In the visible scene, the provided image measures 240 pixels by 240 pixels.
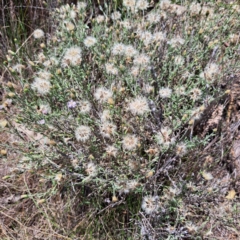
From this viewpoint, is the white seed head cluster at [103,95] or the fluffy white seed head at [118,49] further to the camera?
the fluffy white seed head at [118,49]

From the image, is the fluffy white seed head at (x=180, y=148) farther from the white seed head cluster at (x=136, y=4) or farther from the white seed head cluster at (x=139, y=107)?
the white seed head cluster at (x=136, y=4)

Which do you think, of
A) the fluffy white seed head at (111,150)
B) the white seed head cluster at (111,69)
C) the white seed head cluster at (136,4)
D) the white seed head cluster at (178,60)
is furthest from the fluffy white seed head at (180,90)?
the white seed head cluster at (136,4)

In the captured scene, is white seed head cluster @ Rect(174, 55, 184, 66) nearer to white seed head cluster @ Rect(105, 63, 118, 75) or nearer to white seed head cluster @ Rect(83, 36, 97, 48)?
white seed head cluster @ Rect(105, 63, 118, 75)

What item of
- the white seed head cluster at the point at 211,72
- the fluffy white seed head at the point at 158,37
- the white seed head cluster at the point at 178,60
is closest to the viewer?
the white seed head cluster at the point at 211,72

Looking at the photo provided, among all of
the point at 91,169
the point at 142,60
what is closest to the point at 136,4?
the point at 142,60

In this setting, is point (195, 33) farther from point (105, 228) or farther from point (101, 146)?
point (105, 228)

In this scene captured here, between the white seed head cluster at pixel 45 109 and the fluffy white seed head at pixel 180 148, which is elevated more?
the white seed head cluster at pixel 45 109

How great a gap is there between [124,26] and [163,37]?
28cm

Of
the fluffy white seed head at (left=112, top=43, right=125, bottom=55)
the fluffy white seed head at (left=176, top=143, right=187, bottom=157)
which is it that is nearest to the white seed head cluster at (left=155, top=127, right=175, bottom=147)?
the fluffy white seed head at (left=176, top=143, right=187, bottom=157)

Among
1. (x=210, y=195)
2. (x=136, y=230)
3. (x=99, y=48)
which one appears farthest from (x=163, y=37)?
(x=136, y=230)

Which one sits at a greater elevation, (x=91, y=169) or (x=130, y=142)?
(x=130, y=142)

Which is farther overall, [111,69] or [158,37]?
[158,37]

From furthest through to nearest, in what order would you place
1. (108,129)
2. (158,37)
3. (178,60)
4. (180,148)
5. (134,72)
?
(158,37)
(178,60)
(134,72)
(180,148)
(108,129)

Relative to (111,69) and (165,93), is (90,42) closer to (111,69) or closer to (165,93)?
(111,69)
